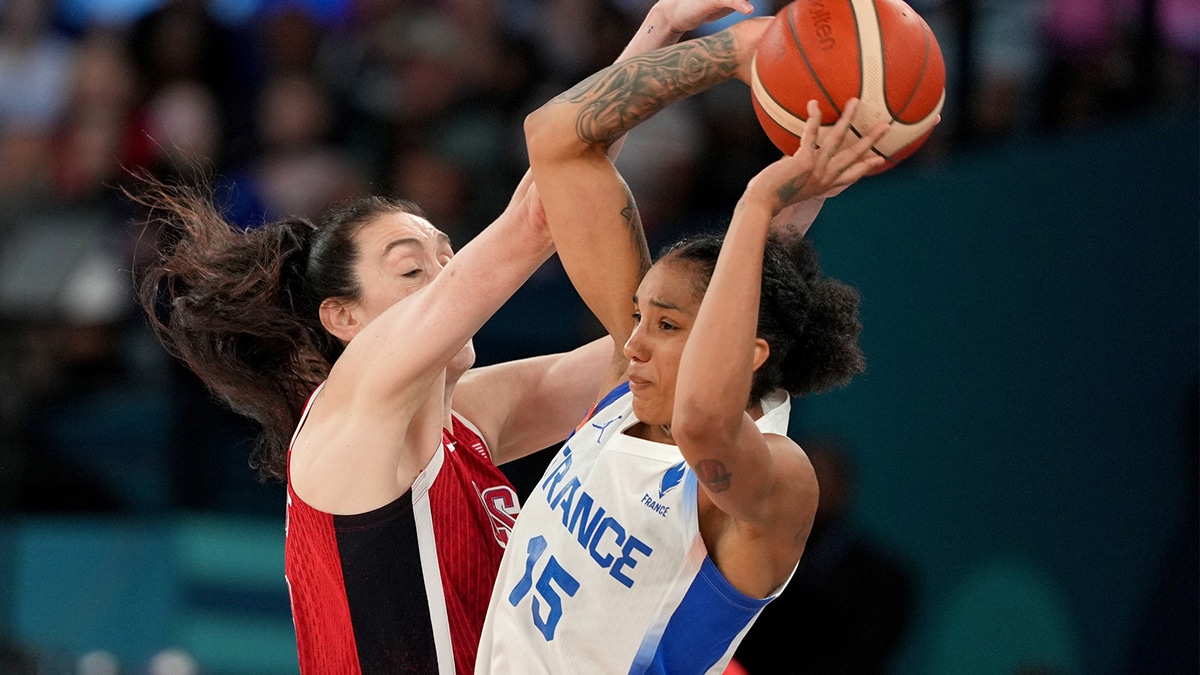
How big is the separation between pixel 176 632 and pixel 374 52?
3.28 m

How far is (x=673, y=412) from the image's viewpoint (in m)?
2.50

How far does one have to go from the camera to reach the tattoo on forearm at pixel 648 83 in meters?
2.77

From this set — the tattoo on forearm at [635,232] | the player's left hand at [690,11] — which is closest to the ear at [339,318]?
the tattoo on forearm at [635,232]

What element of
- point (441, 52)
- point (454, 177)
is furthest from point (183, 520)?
point (441, 52)

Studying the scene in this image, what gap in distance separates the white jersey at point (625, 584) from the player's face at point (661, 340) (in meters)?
0.11

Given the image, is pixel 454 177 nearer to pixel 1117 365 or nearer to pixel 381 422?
pixel 1117 365

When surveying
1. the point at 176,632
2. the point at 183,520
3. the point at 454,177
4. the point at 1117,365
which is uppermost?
the point at 454,177

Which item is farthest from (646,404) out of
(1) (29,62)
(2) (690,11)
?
(1) (29,62)

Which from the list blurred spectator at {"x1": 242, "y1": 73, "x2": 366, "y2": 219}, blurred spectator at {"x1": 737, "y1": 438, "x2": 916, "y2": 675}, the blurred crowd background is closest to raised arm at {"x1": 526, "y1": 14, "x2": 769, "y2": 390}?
the blurred crowd background

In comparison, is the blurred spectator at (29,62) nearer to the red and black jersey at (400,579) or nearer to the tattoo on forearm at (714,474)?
the red and black jersey at (400,579)

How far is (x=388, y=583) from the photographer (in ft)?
9.96

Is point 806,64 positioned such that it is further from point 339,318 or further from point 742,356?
point 339,318

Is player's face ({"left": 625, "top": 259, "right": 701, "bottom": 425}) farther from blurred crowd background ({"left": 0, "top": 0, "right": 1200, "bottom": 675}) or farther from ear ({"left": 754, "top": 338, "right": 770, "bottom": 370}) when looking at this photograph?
blurred crowd background ({"left": 0, "top": 0, "right": 1200, "bottom": 675})

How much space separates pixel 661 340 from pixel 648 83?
20.5 inches
